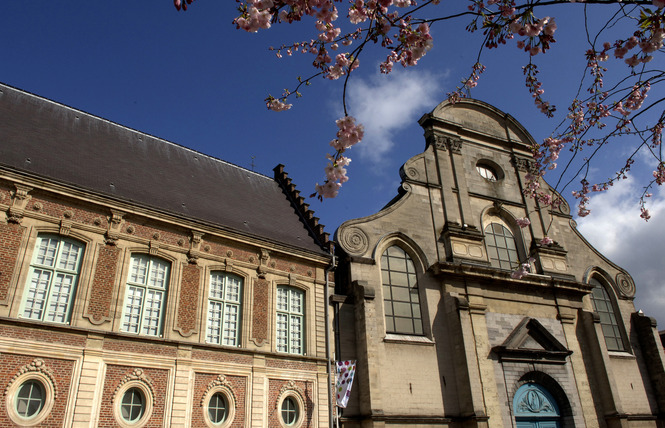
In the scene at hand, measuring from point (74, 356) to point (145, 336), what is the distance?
1.47m

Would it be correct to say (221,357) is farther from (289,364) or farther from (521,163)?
(521,163)

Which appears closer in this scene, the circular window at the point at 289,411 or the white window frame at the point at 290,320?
the circular window at the point at 289,411

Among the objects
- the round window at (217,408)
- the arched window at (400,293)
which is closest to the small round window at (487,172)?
the arched window at (400,293)

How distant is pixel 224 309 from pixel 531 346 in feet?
34.6

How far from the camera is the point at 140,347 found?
1102cm

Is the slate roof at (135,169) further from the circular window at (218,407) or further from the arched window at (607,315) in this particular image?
the arched window at (607,315)

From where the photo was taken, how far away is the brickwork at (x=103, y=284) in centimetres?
1079

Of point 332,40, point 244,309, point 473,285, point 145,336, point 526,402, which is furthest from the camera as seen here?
point 473,285

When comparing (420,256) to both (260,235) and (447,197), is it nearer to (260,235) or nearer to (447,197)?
(447,197)

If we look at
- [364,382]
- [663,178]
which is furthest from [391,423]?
[663,178]

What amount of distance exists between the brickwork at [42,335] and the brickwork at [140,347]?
56 centimetres

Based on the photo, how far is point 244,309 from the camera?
12.9m

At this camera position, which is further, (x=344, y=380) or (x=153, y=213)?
(x=344, y=380)

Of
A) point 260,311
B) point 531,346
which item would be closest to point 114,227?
point 260,311
